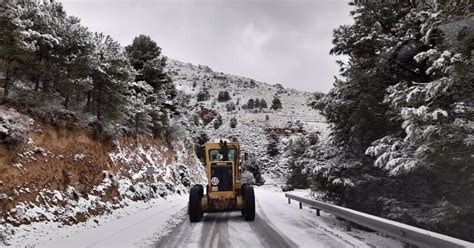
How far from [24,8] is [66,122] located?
14.5 feet

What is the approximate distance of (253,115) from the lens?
76.3 meters

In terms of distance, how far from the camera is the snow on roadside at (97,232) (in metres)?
9.09

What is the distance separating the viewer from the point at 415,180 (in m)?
10.8

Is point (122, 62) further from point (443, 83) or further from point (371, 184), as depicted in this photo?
point (443, 83)

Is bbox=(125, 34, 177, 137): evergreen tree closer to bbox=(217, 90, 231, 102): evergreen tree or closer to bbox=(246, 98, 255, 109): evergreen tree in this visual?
bbox=(246, 98, 255, 109): evergreen tree

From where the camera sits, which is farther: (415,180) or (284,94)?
(284,94)

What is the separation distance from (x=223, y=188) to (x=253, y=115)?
62071 mm

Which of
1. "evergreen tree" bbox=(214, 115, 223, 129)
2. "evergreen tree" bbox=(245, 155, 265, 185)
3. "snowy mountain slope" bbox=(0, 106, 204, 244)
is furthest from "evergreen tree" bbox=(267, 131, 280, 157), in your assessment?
"snowy mountain slope" bbox=(0, 106, 204, 244)

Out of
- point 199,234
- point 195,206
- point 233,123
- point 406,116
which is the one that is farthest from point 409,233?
point 233,123

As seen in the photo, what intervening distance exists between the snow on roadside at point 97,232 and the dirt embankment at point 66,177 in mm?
351

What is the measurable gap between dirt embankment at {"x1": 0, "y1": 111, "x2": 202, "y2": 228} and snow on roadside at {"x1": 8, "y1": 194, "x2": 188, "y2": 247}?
1.15 ft

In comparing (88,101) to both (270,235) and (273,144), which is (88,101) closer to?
(270,235)

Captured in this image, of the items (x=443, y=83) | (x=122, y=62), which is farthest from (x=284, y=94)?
(x=443, y=83)

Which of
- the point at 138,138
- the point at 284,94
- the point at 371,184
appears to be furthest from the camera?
the point at 284,94
